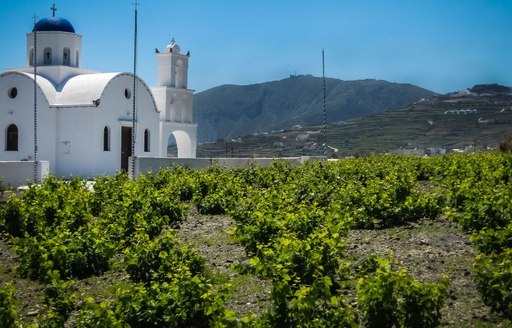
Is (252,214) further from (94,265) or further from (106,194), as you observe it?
(106,194)

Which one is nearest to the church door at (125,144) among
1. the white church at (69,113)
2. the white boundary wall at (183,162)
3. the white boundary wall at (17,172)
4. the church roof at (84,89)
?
the white church at (69,113)

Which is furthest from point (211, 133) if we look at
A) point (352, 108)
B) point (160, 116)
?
Answer: point (160, 116)

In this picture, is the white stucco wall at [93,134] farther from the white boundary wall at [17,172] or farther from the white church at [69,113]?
the white boundary wall at [17,172]

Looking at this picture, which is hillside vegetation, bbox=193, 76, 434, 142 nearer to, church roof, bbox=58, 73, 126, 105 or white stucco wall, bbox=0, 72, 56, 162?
church roof, bbox=58, 73, 126, 105

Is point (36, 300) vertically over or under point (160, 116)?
under

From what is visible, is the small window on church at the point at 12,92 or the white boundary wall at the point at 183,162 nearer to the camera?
the white boundary wall at the point at 183,162

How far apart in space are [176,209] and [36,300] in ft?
15.4

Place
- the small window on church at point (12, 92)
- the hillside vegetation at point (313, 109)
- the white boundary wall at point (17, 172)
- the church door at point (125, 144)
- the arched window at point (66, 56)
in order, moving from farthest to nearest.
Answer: the hillside vegetation at point (313, 109) → the arched window at point (66, 56) → the church door at point (125, 144) → the small window on church at point (12, 92) → the white boundary wall at point (17, 172)

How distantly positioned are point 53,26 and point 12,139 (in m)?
6.75

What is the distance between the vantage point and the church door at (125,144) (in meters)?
31.7

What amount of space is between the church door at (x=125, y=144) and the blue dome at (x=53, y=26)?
666 cm

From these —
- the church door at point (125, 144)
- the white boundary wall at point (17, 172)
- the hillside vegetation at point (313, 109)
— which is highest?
the hillside vegetation at point (313, 109)

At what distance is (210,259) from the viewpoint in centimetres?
961

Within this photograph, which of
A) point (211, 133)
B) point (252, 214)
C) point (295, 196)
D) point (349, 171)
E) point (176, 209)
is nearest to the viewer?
point (252, 214)
